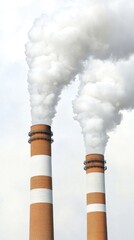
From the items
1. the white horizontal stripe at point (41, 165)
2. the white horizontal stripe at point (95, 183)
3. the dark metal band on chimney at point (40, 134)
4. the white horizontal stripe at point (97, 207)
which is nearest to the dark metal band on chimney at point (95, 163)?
the white horizontal stripe at point (95, 183)

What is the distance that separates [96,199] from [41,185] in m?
5.02

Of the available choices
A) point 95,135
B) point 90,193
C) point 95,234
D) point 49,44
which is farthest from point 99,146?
point 49,44

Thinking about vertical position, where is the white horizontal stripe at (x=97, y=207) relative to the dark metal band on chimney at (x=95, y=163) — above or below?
below

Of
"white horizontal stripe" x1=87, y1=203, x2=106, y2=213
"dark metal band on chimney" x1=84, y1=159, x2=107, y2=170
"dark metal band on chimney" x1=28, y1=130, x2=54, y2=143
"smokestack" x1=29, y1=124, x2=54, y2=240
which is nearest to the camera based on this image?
"smokestack" x1=29, y1=124, x2=54, y2=240

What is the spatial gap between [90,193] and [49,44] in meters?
8.32

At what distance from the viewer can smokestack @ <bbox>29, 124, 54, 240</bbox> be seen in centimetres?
2314

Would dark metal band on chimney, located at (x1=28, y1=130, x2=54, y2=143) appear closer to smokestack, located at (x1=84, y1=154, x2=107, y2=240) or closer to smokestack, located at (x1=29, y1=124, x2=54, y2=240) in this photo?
smokestack, located at (x1=29, y1=124, x2=54, y2=240)

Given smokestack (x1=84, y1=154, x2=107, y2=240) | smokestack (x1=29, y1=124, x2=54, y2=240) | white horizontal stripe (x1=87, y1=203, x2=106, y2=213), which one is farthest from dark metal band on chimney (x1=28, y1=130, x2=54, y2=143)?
white horizontal stripe (x1=87, y1=203, x2=106, y2=213)

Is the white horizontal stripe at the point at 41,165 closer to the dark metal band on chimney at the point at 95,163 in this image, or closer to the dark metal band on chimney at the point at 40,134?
the dark metal band on chimney at the point at 40,134

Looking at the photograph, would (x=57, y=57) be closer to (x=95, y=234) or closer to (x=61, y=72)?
(x=61, y=72)

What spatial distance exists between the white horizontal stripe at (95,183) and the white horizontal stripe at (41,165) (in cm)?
447

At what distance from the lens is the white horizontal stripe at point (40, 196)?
926 inches

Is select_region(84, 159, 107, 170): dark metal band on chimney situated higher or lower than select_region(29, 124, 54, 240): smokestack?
higher

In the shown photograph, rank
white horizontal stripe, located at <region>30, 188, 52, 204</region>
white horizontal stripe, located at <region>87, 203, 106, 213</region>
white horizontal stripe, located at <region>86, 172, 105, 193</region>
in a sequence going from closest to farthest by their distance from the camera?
white horizontal stripe, located at <region>30, 188, 52, 204</region>, white horizontal stripe, located at <region>87, 203, 106, 213</region>, white horizontal stripe, located at <region>86, 172, 105, 193</region>
